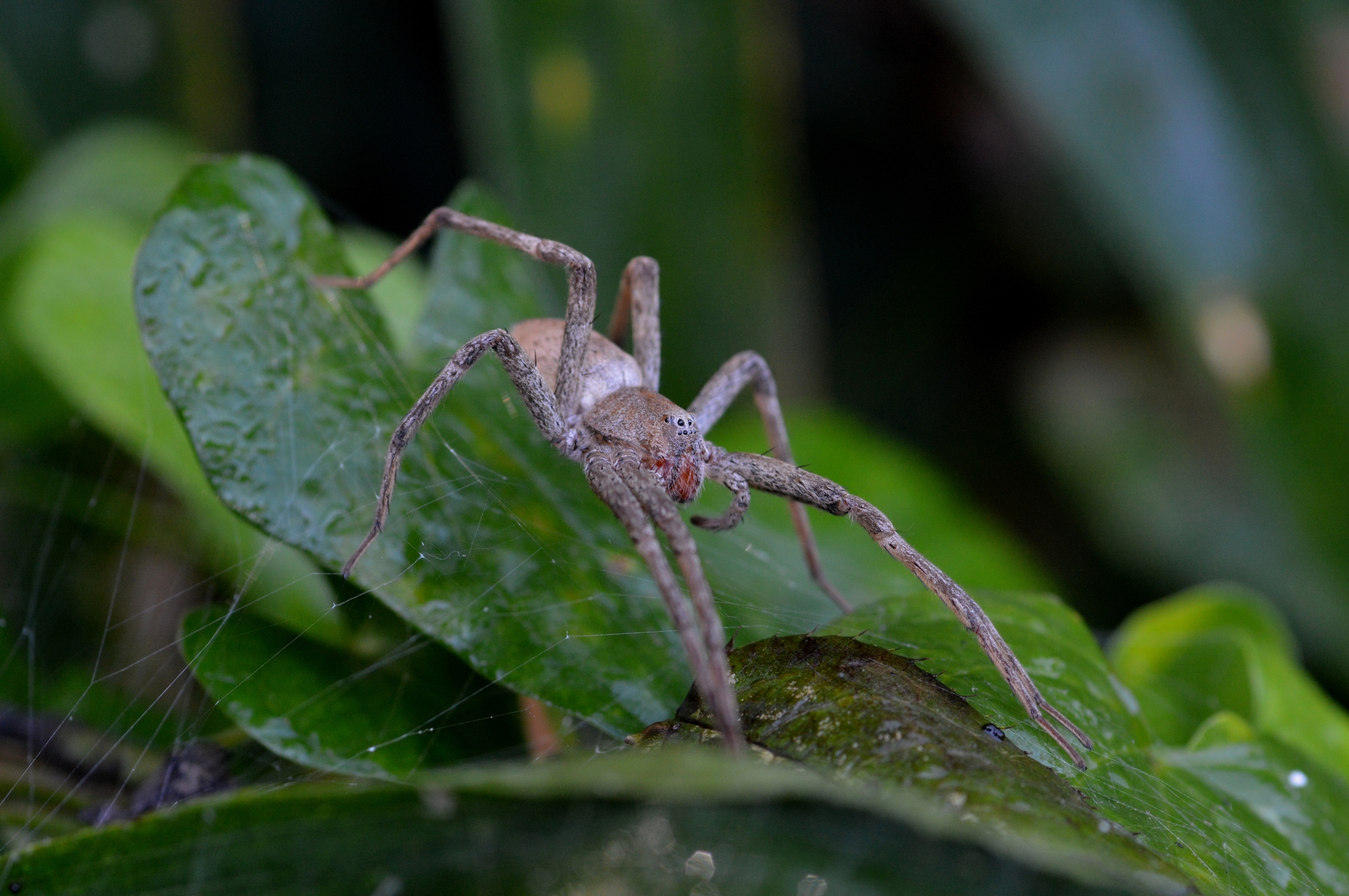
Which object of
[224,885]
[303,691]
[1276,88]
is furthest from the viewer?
[1276,88]

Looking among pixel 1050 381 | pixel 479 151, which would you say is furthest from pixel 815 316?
pixel 479 151

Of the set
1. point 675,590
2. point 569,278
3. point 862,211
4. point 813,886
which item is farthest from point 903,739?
point 862,211

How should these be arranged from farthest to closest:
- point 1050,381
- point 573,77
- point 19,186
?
point 1050,381 → point 573,77 → point 19,186

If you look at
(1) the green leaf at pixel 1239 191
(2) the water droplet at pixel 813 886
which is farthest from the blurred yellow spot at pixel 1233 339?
(2) the water droplet at pixel 813 886

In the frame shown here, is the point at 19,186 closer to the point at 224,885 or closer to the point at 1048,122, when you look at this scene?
the point at 224,885

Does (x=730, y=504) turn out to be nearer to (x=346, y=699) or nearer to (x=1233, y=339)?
(x=346, y=699)

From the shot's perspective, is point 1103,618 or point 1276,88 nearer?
point 1276,88

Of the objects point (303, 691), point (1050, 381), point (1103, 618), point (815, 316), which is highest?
point (303, 691)
